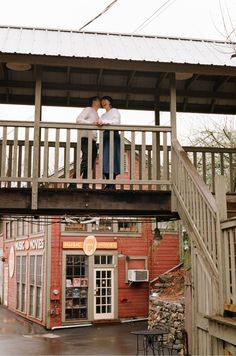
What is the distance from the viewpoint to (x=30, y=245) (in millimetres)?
25797

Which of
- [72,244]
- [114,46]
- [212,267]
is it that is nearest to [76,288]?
[72,244]

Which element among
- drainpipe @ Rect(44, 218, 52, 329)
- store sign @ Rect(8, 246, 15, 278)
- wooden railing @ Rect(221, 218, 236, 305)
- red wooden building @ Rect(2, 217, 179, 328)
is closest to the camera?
wooden railing @ Rect(221, 218, 236, 305)

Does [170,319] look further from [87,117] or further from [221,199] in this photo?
[221,199]

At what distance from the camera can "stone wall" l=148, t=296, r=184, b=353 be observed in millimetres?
17203

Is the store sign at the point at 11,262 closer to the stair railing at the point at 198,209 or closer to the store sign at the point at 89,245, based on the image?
the store sign at the point at 89,245

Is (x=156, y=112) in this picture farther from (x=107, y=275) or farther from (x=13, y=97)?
(x=107, y=275)

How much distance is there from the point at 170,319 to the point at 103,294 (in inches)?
215

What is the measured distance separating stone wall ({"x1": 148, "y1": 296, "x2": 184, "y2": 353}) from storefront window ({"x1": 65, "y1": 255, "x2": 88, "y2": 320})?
3.79 meters

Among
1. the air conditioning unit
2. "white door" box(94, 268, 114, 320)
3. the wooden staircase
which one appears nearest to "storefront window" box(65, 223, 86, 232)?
"white door" box(94, 268, 114, 320)

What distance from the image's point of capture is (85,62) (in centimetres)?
782

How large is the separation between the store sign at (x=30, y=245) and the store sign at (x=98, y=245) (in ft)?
4.81

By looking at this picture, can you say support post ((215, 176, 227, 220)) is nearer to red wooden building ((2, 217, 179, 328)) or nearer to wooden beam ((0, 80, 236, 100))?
wooden beam ((0, 80, 236, 100))

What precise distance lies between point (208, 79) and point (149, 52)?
1.84m

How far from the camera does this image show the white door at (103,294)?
22781mm
